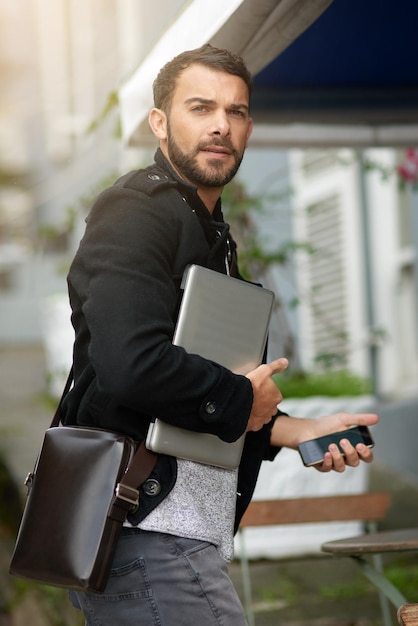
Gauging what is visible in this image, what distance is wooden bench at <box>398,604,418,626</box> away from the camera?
200 centimetres

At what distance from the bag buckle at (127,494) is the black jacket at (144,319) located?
0.04 metres

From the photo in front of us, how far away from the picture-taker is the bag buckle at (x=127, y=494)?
188cm

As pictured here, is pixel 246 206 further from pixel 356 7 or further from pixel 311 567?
pixel 356 7

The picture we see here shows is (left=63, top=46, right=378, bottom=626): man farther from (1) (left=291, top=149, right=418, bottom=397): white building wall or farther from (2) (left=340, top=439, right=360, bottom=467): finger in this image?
(1) (left=291, top=149, right=418, bottom=397): white building wall

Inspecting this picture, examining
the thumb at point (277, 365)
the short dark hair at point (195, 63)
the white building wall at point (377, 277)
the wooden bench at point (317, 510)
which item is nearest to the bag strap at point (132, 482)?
the thumb at point (277, 365)

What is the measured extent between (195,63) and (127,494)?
→ 84cm

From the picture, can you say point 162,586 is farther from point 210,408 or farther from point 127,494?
point 210,408

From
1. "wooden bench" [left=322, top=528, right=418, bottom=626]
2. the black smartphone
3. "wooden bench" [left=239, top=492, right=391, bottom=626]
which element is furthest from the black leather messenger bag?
"wooden bench" [left=239, top=492, right=391, bottom=626]

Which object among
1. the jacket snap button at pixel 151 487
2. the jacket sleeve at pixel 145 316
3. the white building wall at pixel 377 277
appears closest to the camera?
the jacket sleeve at pixel 145 316

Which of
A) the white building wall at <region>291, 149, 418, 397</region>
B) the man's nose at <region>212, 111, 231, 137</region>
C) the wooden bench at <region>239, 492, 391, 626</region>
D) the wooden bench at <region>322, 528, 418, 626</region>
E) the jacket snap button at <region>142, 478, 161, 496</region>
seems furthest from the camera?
the white building wall at <region>291, 149, 418, 397</region>

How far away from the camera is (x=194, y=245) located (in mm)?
1986

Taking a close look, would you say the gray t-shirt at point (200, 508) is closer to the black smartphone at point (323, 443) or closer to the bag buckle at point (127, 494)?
the bag buckle at point (127, 494)

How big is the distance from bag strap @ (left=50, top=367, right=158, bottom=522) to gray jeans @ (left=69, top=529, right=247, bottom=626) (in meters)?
0.07

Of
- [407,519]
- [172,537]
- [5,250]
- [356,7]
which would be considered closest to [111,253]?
[172,537]
